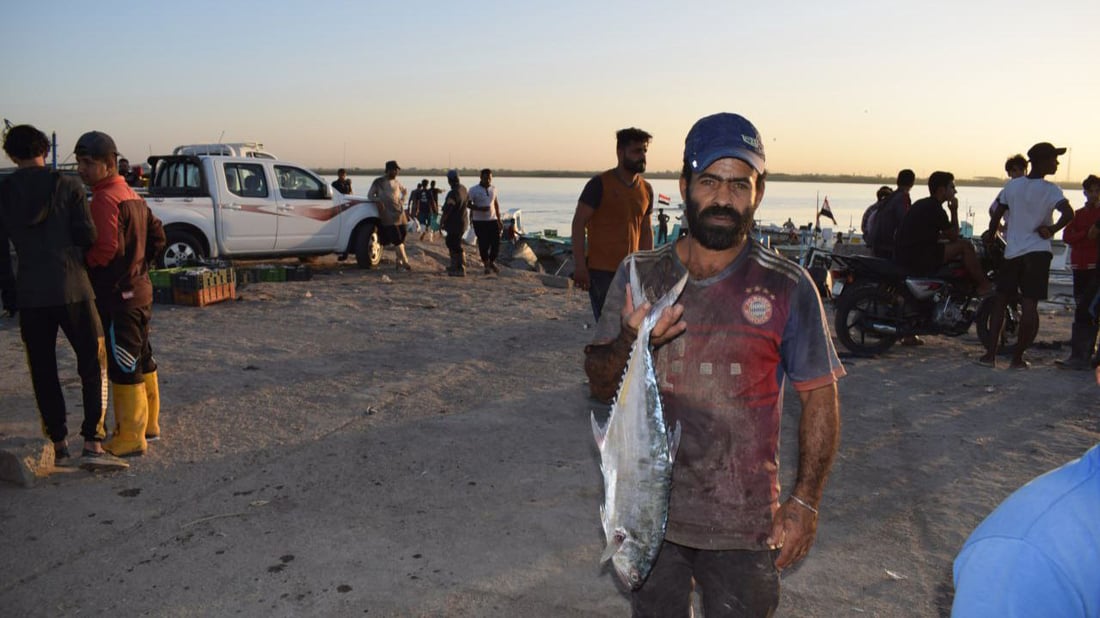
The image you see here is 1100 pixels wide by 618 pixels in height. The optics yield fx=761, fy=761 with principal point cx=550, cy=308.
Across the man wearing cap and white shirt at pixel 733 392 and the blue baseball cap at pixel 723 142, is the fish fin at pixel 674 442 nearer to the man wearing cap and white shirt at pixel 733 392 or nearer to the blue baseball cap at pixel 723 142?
the man wearing cap and white shirt at pixel 733 392

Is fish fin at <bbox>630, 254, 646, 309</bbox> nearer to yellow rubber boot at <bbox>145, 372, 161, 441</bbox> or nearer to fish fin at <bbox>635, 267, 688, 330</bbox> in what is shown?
fish fin at <bbox>635, 267, 688, 330</bbox>

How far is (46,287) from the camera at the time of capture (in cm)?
467

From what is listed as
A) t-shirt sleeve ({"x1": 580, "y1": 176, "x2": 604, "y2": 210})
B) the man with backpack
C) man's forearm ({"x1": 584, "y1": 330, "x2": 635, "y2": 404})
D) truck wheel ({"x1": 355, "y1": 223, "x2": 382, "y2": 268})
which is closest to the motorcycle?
the man with backpack

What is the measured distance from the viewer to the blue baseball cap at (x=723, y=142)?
2123 mm

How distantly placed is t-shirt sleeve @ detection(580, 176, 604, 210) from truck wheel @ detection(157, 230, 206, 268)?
7.71 m

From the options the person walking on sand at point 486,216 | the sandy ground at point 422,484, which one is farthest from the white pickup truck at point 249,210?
the sandy ground at point 422,484

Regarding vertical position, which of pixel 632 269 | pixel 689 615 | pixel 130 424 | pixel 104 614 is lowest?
pixel 104 614

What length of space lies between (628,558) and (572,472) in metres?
3.00

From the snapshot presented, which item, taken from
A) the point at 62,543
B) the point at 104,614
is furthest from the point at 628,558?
the point at 62,543

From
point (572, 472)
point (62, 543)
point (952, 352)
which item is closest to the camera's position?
point (62, 543)

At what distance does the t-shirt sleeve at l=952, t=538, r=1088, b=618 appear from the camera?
3.23 feet

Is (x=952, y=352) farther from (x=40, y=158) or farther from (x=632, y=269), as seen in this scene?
(x=40, y=158)

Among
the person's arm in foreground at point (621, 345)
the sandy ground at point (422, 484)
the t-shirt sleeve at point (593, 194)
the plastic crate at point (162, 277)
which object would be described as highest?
the t-shirt sleeve at point (593, 194)

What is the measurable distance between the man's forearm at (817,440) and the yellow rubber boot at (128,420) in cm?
445
